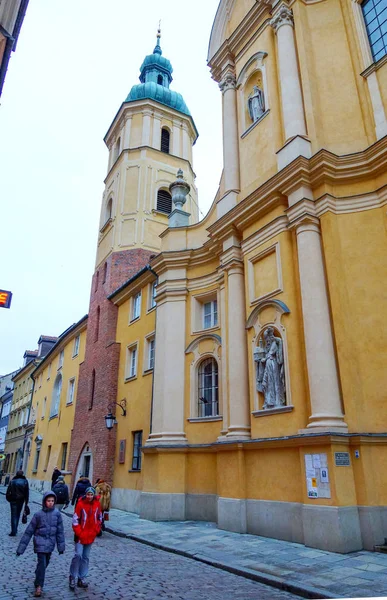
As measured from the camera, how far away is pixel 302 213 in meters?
11.0

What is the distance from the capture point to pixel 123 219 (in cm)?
2361

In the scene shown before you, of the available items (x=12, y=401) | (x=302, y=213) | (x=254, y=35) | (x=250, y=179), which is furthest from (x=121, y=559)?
(x=12, y=401)

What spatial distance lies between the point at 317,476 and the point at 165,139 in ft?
73.3

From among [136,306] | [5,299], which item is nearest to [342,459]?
[5,299]

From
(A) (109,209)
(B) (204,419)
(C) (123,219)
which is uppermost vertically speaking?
(A) (109,209)

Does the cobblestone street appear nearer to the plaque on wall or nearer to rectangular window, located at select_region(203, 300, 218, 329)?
the plaque on wall

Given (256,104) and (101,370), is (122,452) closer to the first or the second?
(101,370)

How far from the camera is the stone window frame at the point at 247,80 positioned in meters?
13.9

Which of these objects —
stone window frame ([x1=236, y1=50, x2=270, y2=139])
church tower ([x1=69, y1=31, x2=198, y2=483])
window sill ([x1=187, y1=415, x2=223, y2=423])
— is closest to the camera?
window sill ([x1=187, y1=415, x2=223, y2=423])

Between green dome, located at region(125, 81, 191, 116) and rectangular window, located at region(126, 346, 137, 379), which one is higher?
green dome, located at region(125, 81, 191, 116)

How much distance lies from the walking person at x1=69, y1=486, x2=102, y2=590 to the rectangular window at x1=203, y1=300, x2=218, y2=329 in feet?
29.7

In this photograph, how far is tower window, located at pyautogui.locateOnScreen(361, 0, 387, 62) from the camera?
12023 millimetres

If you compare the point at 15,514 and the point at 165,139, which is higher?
the point at 165,139

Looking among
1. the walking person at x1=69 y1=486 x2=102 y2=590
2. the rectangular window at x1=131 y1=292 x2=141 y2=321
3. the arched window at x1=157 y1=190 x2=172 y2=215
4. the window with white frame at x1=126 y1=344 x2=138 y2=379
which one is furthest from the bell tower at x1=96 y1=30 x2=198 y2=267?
the walking person at x1=69 y1=486 x2=102 y2=590
